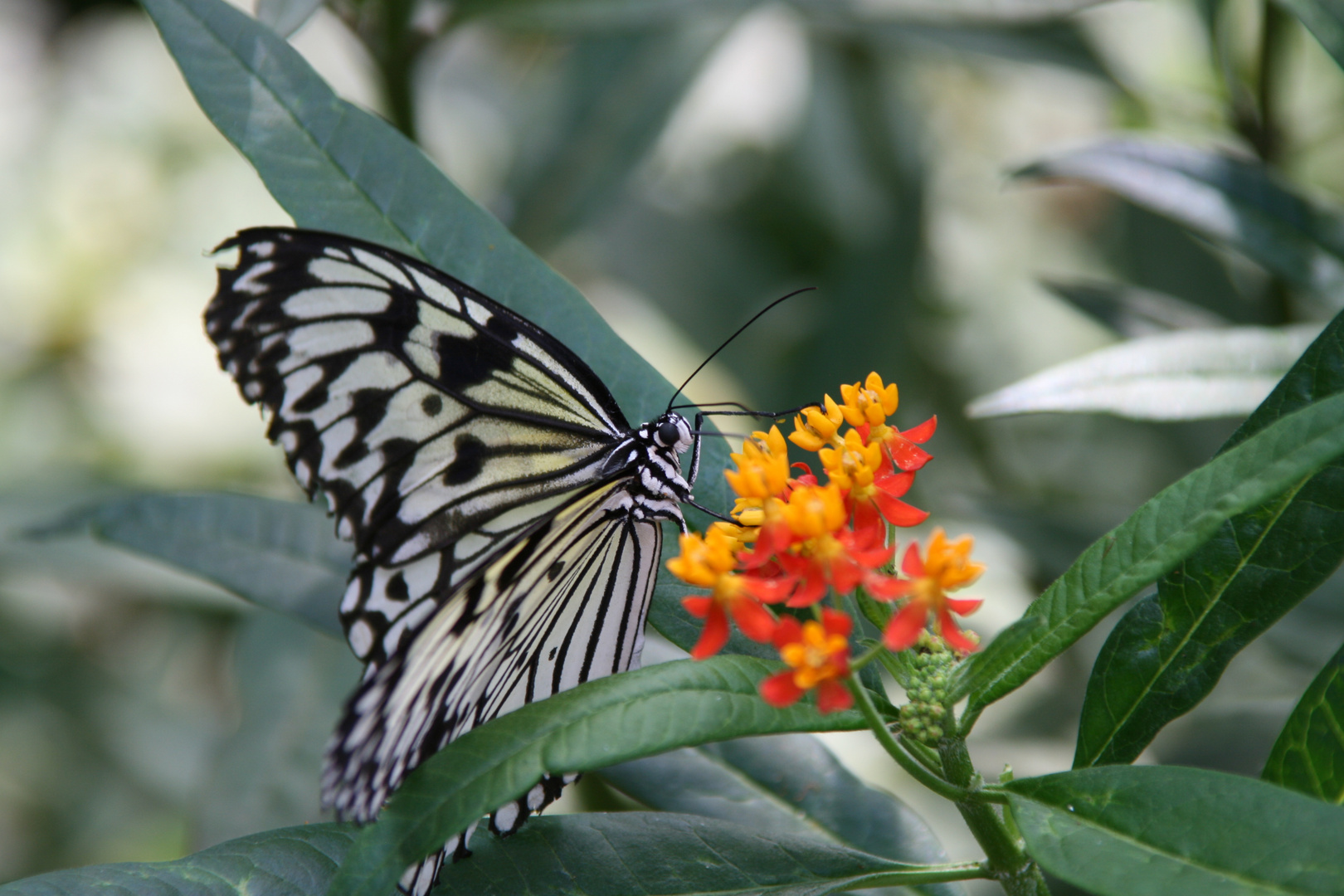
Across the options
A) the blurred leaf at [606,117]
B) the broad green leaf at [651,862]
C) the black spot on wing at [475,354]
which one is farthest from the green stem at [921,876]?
the blurred leaf at [606,117]

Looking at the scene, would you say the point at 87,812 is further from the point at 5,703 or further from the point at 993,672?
the point at 993,672

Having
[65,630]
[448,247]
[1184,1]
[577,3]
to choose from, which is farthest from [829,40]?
[65,630]

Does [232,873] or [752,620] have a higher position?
[752,620]

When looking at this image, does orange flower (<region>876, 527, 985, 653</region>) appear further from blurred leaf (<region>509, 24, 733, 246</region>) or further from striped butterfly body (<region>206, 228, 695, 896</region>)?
blurred leaf (<region>509, 24, 733, 246</region>)

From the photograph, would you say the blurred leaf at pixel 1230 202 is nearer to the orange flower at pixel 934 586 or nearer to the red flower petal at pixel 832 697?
the orange flower at pixel 934 586

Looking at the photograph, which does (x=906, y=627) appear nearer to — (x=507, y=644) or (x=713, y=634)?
(x=713, y=634)

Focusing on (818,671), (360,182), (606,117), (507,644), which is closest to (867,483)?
(818,671)
